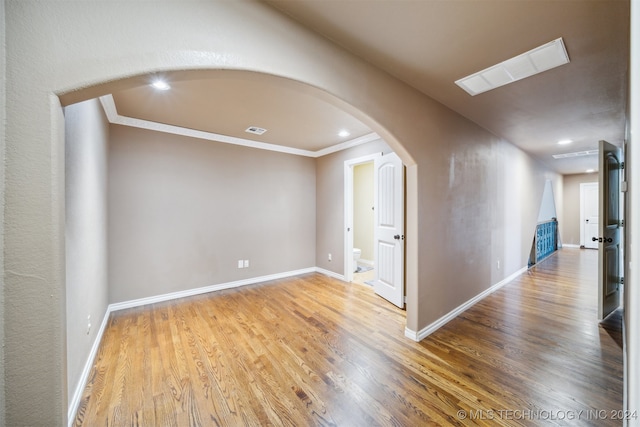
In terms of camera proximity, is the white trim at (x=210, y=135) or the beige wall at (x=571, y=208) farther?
the beige wall at (x=571, y=208)

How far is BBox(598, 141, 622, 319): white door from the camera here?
2768 mm

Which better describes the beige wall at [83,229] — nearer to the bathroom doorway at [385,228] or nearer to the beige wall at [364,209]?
the bathroom doorway at [385,228]

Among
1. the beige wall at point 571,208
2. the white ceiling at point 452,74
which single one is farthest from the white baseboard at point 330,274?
the beige wall at point 571,208

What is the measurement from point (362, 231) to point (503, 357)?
3778 millimetres

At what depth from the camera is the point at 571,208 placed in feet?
Result: 27.6

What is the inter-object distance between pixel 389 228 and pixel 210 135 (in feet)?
10.00

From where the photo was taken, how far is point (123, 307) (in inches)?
124

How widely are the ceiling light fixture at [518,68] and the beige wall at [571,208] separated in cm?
912

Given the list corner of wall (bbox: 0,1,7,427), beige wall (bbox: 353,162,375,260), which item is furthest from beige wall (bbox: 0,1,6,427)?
beige wall (bbox: 353,162,375,260)

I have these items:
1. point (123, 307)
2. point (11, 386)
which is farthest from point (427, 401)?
point (123, 307)

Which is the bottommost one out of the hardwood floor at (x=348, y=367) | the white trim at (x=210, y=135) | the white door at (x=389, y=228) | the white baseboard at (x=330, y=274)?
the hardwood floor at (x=348, y=367)

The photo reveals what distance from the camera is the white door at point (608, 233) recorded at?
109 inches

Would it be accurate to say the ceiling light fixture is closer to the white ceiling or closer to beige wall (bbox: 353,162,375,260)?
the white ceiling

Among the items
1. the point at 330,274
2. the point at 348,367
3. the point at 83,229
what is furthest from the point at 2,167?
the point at 330,274
